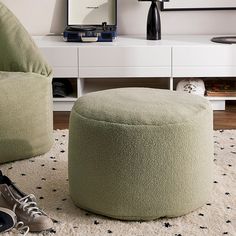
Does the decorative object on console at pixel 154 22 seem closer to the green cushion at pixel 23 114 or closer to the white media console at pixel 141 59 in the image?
the white media console at pixel 141 59

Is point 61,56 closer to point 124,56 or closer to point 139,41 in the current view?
point 124,56

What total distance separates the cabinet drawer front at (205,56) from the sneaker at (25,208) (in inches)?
74.9

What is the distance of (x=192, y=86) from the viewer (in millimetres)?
3926

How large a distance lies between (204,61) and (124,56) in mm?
558

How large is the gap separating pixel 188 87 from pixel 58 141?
3.84 feet

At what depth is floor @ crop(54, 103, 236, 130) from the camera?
143 inches

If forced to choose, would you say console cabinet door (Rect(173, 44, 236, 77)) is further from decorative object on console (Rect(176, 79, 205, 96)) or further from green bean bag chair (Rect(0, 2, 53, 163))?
green bean bag chair (Rect(0, 2, 53, 163))

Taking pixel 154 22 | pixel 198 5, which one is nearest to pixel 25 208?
pixel 154 22

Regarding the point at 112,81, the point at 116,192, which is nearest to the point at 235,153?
the point at 116,192


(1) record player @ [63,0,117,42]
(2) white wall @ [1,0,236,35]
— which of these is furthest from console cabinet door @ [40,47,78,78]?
(2) white wall @ [1,0,236,35]

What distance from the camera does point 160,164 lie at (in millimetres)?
2051

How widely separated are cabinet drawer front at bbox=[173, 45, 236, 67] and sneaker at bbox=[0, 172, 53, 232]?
6.24ft

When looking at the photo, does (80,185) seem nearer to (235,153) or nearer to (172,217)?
(172,217)

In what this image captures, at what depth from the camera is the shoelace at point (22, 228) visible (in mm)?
2093
